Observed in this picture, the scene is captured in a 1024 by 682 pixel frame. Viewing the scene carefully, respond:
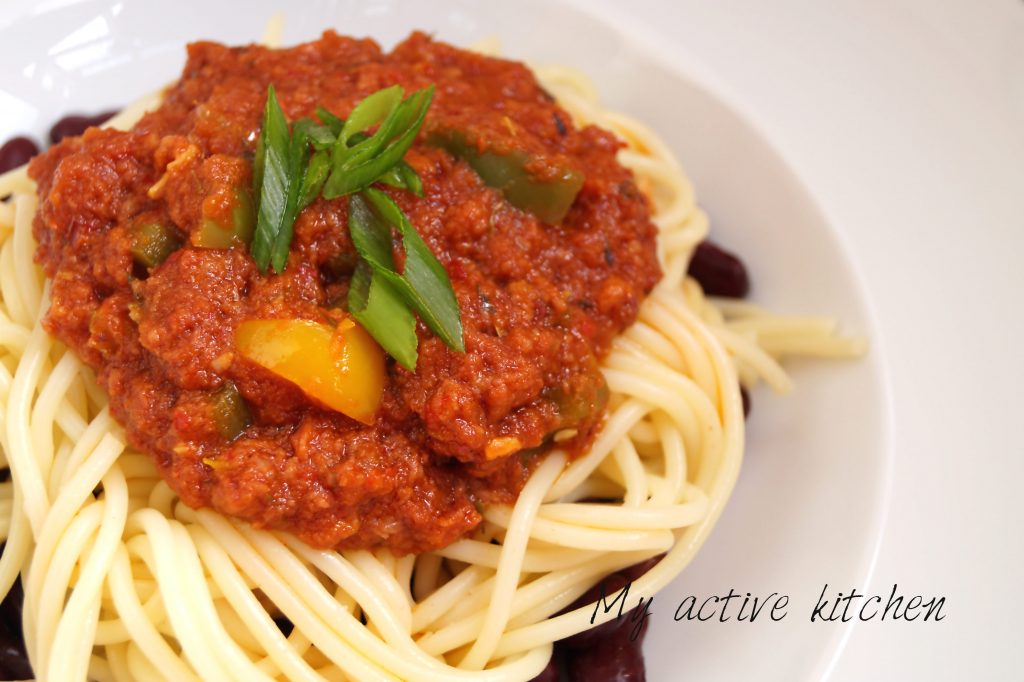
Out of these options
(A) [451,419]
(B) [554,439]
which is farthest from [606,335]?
(A) [451,419]

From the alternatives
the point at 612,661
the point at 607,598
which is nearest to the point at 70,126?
the point at 607,598

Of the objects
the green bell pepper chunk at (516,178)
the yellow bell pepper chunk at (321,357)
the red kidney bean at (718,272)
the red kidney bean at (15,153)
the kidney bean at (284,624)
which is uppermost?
the green bell pepper chunk at (516,178)

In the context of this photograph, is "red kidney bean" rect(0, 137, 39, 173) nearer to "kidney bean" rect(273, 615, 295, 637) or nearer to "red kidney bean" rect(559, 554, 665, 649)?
"kidney bean" rect(273, 615, 295, 637)

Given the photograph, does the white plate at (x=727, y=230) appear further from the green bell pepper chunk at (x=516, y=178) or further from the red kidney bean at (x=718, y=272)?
the green bell pepper chunk at (x=516, y=178)

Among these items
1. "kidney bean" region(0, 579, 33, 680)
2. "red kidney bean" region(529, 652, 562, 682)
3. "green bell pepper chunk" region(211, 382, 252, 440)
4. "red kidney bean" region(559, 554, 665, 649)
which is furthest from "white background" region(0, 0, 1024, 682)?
"kidney bean" region(0, 579, 33, 680)

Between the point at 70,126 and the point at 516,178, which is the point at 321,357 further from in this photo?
the point at 70,126

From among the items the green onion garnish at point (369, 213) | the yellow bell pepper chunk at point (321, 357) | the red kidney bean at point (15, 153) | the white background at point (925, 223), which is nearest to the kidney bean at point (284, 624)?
the yellow bell pepper chunk at point (321, 357)
